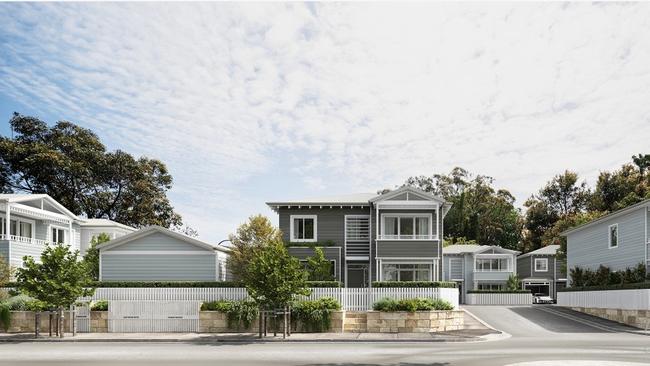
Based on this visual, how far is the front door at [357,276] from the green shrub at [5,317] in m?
21.6

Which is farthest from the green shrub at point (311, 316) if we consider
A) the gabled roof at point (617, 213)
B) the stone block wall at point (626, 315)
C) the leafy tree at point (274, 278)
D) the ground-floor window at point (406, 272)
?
the gabled roof at point (617, 213)

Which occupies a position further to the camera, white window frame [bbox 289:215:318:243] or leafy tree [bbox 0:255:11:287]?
white window frame [bbox 289:215:318:243]

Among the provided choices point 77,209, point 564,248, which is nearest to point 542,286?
point 564,248

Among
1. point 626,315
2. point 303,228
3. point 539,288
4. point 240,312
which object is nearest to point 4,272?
point 240,312

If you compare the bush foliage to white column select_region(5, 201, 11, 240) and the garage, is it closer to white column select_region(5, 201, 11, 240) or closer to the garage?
the garage

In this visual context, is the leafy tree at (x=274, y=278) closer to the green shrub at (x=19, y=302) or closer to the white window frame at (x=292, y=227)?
the green shrub at (x=19, y=302)

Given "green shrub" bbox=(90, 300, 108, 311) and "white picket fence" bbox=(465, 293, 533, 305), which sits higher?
"green shrub" bbox=(90, 300, 108, 311)

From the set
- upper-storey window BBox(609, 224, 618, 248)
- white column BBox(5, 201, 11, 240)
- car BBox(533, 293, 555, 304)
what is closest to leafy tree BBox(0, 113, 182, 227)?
white column BBox(5, 201, 11, 240)

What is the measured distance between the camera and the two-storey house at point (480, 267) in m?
68.2

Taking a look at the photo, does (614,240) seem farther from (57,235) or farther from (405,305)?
(57,235)

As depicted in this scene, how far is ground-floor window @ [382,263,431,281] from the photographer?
4528 cm

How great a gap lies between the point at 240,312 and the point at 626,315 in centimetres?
2002

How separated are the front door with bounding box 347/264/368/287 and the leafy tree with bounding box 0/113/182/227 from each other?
99.2 ft

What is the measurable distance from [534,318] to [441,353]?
61.2 ft
